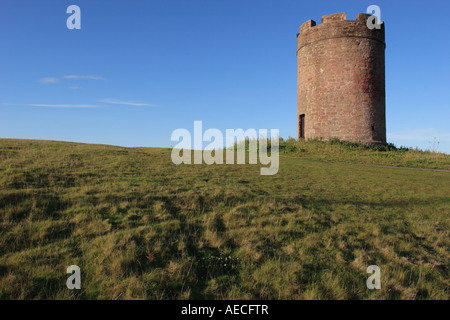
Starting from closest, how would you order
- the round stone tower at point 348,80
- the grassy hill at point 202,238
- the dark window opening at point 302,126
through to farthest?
the grassy hill at point 202,238, the round stone tower at point 348,80, the dark window opening at point 302,126

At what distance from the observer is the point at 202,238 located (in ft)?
16.6

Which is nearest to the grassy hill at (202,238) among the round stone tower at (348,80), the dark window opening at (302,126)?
the round stone tower at (348,80)

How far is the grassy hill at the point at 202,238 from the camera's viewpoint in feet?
12.7

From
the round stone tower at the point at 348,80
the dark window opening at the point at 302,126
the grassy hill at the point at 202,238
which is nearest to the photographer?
the grassy hill at the point at 202,238

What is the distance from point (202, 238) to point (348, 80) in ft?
67.4

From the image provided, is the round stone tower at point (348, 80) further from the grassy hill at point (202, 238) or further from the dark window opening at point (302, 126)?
the grassy hill at point (202, 238)

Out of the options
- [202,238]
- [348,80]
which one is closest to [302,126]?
[348,80]

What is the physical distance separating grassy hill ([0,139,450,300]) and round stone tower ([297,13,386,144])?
43.5ft

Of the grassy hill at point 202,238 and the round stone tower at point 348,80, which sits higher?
the round stone tower at point 348,80

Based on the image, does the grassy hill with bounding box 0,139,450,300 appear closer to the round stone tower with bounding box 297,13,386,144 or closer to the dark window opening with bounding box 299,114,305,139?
the round stone tower with bounding box 297,13,386,144

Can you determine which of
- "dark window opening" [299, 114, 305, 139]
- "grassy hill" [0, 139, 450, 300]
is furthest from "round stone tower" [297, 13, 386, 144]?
"grassy hill" [0, 139, 450, 300]

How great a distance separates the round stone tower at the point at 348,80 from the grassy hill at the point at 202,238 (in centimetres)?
1326

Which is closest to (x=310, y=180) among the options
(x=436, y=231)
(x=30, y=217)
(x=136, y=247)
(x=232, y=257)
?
(x=436, y=231)

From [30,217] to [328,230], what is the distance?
19.0ft
